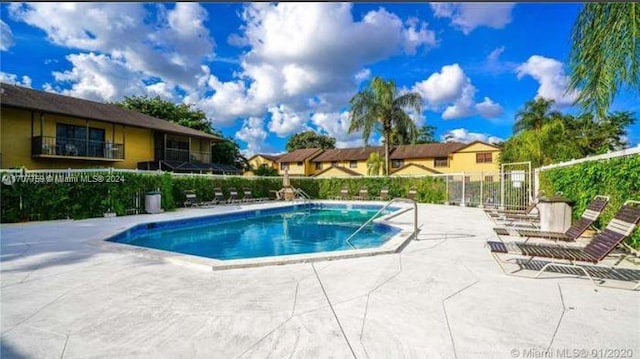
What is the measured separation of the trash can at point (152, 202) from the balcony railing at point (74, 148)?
35.4ft

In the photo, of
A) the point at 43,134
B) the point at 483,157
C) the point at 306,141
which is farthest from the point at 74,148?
the point at 306,141

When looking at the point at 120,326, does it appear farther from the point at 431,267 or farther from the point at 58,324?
the point at 431,267

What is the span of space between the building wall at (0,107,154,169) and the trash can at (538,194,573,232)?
2627 cm

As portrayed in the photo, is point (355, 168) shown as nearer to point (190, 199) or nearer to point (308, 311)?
point (190, 199)

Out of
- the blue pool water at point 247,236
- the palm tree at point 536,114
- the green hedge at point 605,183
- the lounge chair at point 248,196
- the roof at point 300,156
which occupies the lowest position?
the blue pool water at point 247,236

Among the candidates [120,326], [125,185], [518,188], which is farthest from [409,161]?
[120,326]

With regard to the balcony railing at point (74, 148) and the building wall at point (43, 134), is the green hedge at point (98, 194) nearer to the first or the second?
the balcony railing at point (74, 148)

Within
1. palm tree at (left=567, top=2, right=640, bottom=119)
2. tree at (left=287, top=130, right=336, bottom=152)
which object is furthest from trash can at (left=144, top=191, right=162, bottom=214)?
tree at (left=287, top=130, right=336, bottom=152)

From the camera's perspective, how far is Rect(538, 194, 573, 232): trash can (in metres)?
7.95

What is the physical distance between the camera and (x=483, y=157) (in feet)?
120

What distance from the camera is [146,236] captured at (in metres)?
10.3

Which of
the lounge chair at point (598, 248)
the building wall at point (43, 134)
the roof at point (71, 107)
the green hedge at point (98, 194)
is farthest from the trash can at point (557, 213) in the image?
the building wall at point (43, 134)

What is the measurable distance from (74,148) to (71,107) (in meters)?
3.15

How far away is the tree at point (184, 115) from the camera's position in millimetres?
36844
